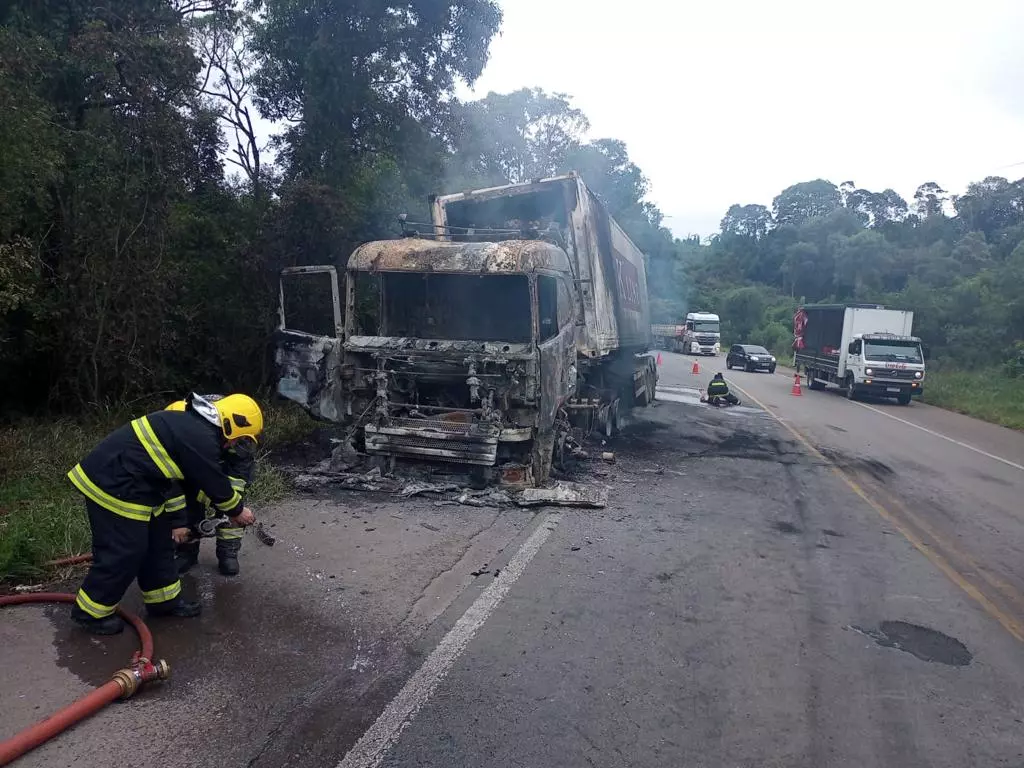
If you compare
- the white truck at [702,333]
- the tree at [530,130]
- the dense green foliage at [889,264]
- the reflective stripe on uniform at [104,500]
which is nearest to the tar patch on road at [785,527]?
the reflective stripe on uniform at [104,500]

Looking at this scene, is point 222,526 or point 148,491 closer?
point 148,491

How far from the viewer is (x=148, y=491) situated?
4.02 m

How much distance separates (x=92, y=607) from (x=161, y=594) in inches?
14.6

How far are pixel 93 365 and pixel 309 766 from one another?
305 inches

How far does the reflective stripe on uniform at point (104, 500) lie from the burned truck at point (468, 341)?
3762 mm

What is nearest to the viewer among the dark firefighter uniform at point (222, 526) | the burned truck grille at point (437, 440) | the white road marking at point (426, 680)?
the white road marking at point (426, 680)

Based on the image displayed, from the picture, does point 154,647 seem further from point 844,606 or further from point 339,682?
point 844,606

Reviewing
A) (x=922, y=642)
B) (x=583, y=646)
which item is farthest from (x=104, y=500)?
(x=922, y=642)

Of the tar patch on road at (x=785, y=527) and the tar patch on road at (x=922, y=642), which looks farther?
the tar patch on road at (x=785, y=527)

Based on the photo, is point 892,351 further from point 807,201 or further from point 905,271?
point 807,201

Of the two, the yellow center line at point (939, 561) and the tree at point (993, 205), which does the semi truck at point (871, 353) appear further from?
the tree at point (993, 205)

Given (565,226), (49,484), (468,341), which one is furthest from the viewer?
(565,226)

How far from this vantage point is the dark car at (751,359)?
3247 cm

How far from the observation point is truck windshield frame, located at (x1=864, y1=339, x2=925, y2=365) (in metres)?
20.6
